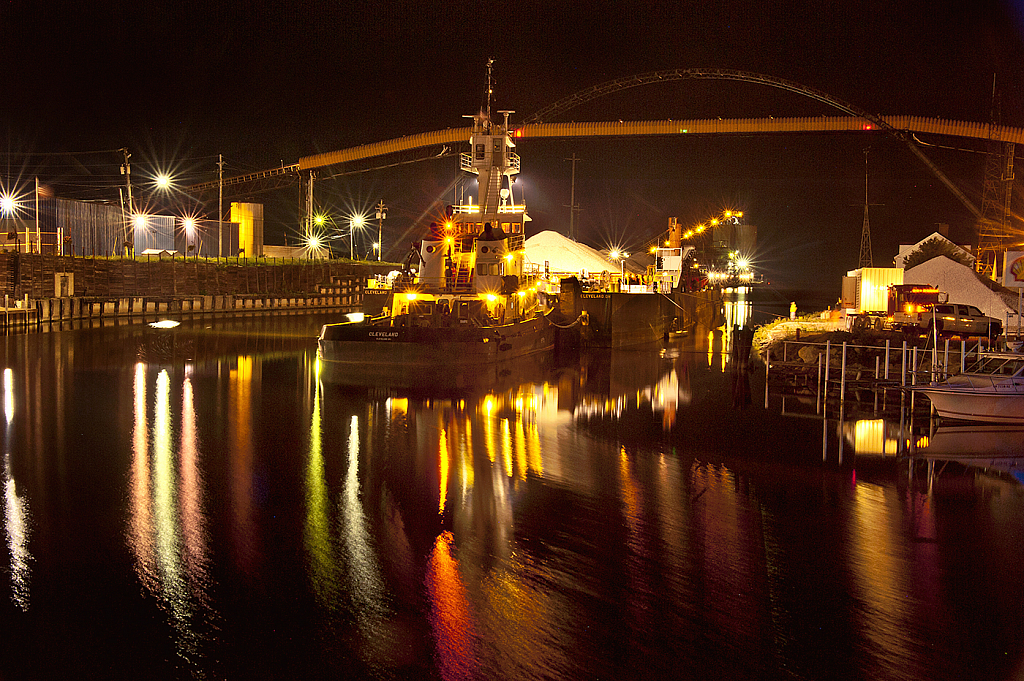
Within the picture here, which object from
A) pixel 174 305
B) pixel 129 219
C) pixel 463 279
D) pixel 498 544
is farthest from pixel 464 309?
pixel 129 219

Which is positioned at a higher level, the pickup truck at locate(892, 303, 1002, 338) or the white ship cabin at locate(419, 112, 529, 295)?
the white ship cabin at locate(419, 112, 529, 295)

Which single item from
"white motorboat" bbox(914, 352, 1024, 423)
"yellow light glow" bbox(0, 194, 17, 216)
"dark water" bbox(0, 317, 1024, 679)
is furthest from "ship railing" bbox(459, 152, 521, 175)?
"yellow light glow" bbox(0, 194, 17, 216)

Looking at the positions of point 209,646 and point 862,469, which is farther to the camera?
point 862,469

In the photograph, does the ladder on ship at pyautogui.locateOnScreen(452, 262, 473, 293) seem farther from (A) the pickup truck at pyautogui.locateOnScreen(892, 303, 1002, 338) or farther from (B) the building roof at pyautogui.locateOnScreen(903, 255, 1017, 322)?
(B) the building roof at pyautogui.locateOnScreen(903, 255, 1017, 322)

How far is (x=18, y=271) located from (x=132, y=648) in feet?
132

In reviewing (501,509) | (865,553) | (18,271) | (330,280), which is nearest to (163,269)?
(18,271)

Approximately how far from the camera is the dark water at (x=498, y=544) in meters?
8.48

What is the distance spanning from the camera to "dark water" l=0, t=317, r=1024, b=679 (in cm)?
848

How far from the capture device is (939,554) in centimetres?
1165

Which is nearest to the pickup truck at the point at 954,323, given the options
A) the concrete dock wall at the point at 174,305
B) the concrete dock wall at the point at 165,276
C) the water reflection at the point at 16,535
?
the water reflection at the point at 16,535

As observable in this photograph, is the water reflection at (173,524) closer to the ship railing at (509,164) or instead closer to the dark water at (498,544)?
the dark water at (498,544)

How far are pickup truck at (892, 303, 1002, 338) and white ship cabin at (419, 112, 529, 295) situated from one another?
14070mm

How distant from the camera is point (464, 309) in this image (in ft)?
100

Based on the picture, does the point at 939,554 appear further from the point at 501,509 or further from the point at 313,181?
the point at 313,181
